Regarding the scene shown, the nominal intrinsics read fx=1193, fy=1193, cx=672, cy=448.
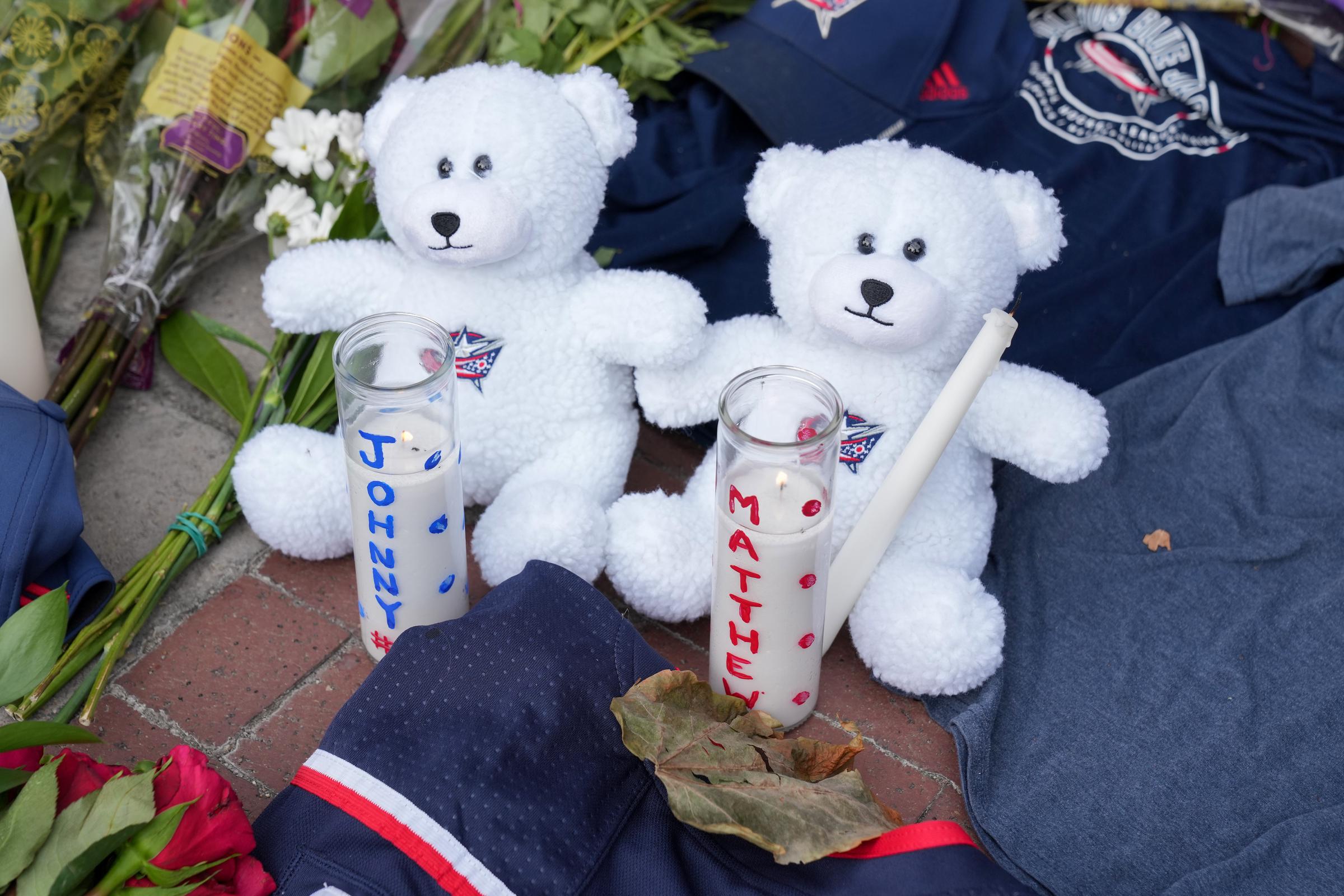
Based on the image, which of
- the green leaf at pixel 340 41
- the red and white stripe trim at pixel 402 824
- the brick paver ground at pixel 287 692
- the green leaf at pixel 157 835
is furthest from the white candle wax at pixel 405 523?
the green leaf at pixel 340 41

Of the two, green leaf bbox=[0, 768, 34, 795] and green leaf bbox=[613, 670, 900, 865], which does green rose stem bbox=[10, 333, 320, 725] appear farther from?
green leaf bbox=[613, 670, 900, 865]

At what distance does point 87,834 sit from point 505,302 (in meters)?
0.62

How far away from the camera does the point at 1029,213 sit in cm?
111

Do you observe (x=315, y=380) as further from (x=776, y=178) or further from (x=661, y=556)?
(x=776, y=178)

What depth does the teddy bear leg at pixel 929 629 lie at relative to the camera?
3.68ft

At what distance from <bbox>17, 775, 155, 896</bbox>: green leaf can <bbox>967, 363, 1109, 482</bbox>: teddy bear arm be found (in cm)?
79

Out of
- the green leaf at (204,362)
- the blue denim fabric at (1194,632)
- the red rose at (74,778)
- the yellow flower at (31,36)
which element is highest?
the yellow flower at (31,36)

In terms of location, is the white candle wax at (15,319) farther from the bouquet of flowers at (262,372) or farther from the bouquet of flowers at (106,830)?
the bouquet of flowers at (106,830)

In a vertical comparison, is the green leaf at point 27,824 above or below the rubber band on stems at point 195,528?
above

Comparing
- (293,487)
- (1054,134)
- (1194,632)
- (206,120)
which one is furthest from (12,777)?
(1054,134)

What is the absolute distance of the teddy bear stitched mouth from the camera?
3.46ft

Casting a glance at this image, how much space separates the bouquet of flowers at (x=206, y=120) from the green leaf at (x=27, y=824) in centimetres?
74

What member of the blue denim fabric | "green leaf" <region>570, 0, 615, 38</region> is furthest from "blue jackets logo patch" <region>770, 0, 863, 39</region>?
the blue denim fabric

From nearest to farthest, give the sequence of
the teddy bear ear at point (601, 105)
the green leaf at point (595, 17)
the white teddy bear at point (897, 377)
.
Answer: the white teddy bear at point (897, 377) < the teddy bear ear at point (601, 105) < the green leaf at point (595, 17)
